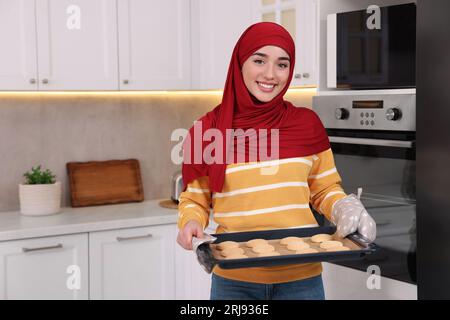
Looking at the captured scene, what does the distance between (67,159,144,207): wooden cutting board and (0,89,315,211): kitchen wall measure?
0.05 m

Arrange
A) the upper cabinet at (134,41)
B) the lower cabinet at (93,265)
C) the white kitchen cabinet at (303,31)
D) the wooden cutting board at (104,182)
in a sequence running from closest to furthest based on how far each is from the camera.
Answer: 1. the white kitchen cabinet at (303,31)
2. the lower cabinet at (93,265)
3. the upper cabinet at (134,41)
4. the wooden cutting board at (104,182)

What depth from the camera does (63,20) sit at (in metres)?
3.19

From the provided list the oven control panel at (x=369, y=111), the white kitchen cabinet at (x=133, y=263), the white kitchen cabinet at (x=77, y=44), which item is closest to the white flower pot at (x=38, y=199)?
the white kitchen cabinet at (x=133, y=263)

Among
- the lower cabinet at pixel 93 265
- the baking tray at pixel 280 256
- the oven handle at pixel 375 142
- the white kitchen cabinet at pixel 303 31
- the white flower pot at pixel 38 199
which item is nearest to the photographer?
the baking tray at pixel 280 256

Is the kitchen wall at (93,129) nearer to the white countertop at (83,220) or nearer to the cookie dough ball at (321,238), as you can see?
the white countertop at (83,220)

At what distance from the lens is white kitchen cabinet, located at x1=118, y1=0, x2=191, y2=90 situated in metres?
3.35

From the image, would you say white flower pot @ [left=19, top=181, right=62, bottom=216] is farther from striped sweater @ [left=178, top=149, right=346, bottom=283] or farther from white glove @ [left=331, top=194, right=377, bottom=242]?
white glove @ [left=331, top=194, right=377, bottom=242]

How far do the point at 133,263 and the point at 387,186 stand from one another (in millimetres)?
1350

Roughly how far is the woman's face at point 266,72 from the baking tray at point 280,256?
0.36 metres

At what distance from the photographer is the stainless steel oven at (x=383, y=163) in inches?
89.6

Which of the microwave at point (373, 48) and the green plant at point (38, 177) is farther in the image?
the green plant at point (38, 177)

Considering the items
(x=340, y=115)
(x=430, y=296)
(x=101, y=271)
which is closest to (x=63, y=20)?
(x=101, y=271)

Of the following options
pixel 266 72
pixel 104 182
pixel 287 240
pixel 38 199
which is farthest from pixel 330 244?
pixel 104 182

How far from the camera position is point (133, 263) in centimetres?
322
